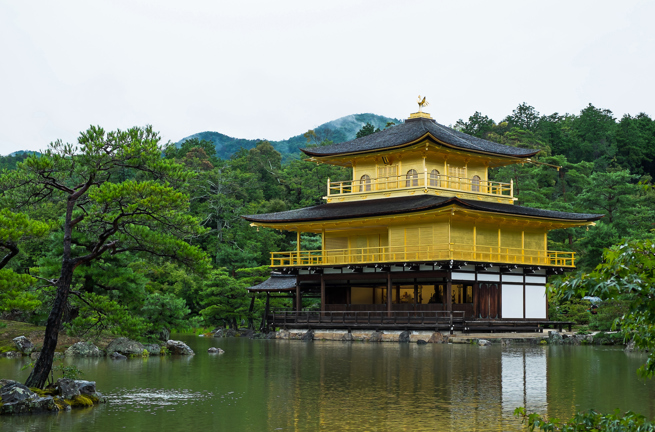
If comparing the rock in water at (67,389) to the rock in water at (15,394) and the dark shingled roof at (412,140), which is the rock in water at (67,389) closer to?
the rock in water at (15,394)

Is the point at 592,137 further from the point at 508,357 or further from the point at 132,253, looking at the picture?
the point at 132,253

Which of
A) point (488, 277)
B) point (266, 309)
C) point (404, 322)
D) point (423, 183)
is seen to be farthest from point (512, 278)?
point (266, 309)

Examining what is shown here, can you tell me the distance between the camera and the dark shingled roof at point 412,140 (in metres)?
43.6

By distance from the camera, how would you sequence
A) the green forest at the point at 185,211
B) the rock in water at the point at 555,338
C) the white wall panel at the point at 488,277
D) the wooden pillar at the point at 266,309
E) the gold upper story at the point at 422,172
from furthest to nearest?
the wooden pillar at the point at 266,309, the gold upper story at the point at 422,172, the white wall panel at the point at 488,277, the rock in water at the point at 555,338, the green forest at the point at 185,211

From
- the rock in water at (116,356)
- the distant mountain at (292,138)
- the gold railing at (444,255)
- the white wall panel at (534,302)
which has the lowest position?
the rock in water at (116,356)

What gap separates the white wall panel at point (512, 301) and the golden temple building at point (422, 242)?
55mm

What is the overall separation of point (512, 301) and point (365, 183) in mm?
11575

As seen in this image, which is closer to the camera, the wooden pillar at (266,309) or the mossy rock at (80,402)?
the mossy rock at (80,402)

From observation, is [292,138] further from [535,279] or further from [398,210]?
[398,210]

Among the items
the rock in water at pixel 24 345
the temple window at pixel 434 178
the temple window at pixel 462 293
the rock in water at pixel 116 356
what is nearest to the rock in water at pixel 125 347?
the rock in water at pixel 116 356

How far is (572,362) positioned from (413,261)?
1422cm

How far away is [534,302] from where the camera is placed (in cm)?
4212

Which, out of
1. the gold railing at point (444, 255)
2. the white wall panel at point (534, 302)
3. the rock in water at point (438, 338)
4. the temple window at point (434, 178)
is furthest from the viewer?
the temple window at point (434, 178)

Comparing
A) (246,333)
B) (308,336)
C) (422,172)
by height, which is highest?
(422,172)
